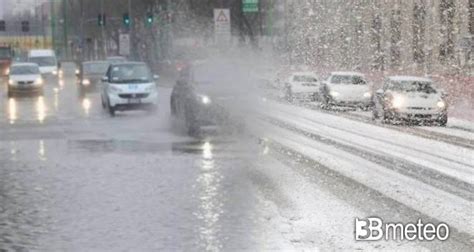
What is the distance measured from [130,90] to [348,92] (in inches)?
357

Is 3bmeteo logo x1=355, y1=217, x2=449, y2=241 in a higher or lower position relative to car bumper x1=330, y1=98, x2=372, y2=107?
higher

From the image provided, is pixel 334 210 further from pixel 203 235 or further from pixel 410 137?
pixel 410 137

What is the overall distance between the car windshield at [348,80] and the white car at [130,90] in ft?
26.4

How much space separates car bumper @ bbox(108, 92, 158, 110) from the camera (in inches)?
1048

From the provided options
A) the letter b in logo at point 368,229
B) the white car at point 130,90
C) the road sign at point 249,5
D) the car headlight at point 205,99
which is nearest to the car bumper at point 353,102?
the white car at point 130,90

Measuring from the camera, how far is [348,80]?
3216 cm

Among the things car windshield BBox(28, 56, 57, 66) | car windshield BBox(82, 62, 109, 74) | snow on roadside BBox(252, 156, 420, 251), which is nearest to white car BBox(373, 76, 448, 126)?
snow on roadside BBox(252, 156, 420, 251)

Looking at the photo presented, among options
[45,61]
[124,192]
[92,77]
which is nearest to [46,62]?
[45,61]

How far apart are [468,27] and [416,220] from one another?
40446 mm

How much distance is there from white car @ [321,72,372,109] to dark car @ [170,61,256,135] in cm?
864

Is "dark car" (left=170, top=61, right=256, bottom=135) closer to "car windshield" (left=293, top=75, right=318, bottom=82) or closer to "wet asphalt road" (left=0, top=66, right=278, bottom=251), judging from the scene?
"wet asphalt road" (left=0, top=66, right=278, bottom=251)

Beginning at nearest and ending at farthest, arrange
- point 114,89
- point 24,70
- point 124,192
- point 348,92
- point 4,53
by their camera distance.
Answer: point 124,192, point 114,89, point 348,92, point 24,70, point 4,53

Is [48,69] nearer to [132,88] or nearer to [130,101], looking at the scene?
[132,88]

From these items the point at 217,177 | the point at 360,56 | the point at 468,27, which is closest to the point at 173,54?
the point at 360,56
